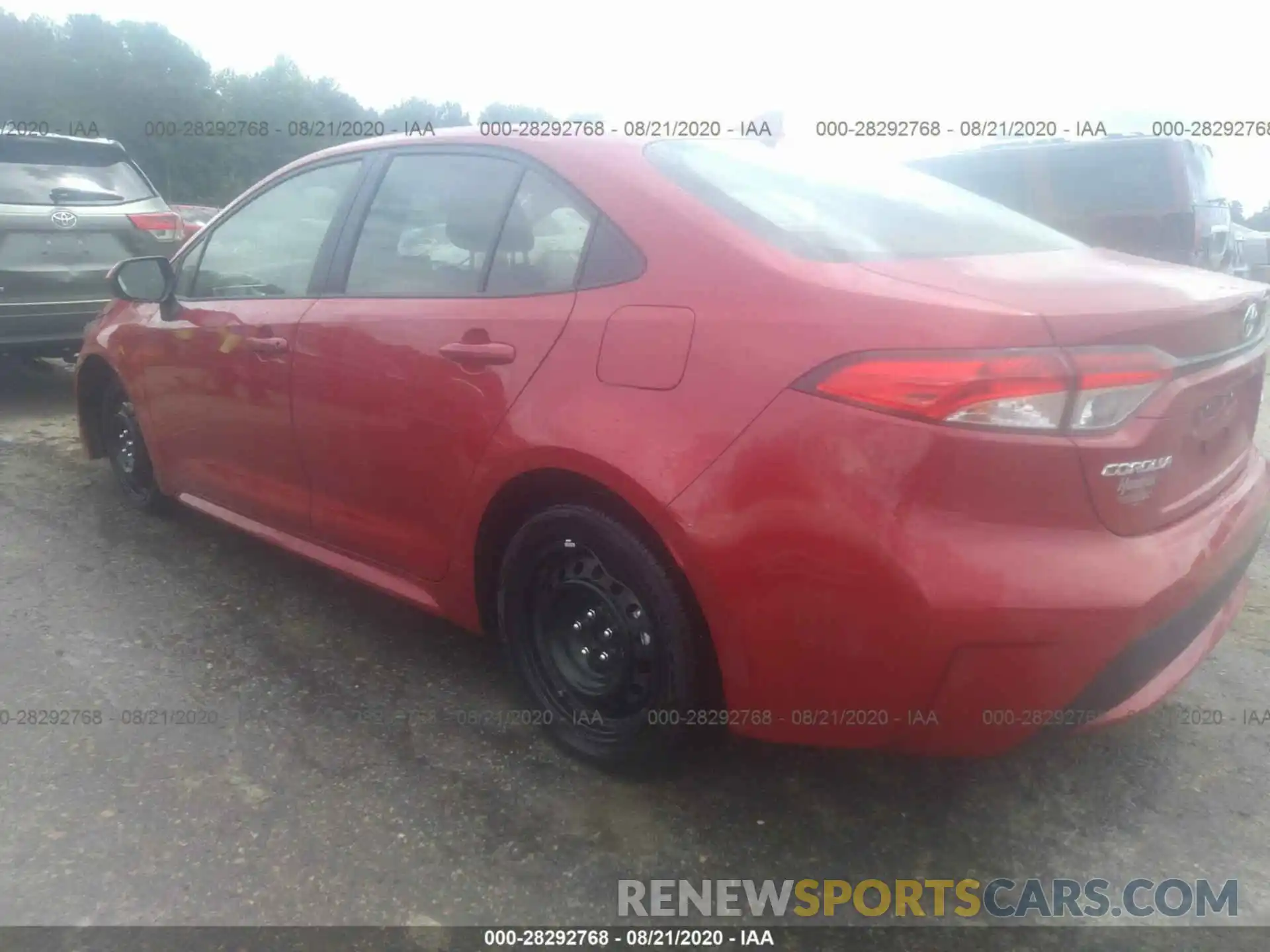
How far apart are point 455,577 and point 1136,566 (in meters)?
1.58

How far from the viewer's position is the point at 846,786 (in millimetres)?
2436

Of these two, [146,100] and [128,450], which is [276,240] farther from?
[146,100]

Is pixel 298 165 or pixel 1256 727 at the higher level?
pixel 298 165

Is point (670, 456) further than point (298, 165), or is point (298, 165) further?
point (298, 165)

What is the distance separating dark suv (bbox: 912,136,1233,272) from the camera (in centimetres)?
657

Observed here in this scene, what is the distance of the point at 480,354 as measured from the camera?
7.80ft

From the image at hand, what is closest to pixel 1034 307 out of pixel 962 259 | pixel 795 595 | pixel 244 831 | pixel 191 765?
pixel 962 259

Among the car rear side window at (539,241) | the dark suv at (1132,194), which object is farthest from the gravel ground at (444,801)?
the dark suv at (1132,194)

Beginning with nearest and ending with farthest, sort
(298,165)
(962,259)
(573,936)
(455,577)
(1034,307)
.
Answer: (1034,307) → (573,936) → (962,259) → (455,577) → (298,165)

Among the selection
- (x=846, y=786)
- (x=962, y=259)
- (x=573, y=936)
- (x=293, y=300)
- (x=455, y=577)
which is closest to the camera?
(x=573, y=936)

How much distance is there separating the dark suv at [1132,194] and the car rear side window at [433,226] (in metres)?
5.02

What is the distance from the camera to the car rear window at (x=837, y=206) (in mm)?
2133

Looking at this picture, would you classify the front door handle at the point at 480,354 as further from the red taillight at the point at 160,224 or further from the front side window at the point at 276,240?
the red taillight at the point at 160,224

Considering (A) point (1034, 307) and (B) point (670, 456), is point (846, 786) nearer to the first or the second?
(B) point (670, 456)
